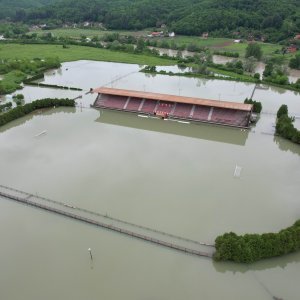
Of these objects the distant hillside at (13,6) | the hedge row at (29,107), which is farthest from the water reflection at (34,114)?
the distant hillside at (13,6)

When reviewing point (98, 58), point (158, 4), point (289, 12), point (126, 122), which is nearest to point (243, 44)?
point (289, 12)

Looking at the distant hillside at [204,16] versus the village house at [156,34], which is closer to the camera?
Answer: the distant hillside at [204,16]

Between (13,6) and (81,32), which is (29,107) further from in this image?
(13,6)

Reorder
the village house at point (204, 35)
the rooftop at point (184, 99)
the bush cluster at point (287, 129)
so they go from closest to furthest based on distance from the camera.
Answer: the bush cluster at point (287, 129), the rooftop at point (184, 99), the village house at point (204, 35)

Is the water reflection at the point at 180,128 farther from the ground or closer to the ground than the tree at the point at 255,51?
closer to the ground

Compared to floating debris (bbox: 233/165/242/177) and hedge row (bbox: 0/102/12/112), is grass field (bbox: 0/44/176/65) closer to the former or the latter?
hedge row (bbox: 0/102/12/112)

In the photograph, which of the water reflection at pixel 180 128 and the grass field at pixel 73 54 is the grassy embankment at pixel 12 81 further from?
the water reflection at pixel 180 128
